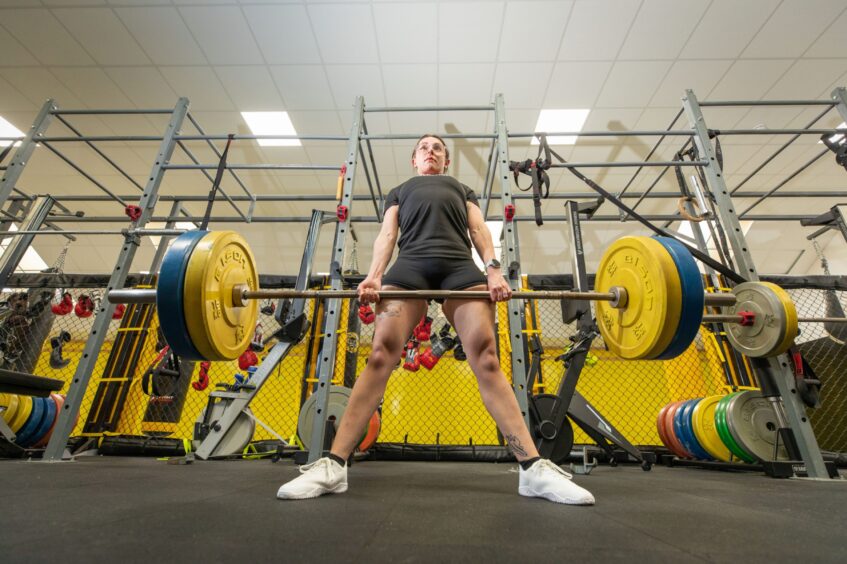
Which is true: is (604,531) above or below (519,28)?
below

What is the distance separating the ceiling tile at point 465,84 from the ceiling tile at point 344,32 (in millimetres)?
613

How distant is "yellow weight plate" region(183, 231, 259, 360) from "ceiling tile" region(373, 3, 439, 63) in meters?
2.40

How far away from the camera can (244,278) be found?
1314 mm

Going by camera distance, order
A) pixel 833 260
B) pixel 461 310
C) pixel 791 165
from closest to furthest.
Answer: pixel 461 310, pixel 791 165, pixel 833 260

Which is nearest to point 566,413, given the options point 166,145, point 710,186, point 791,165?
point 710,186

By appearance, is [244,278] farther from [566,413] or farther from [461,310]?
[566,413]

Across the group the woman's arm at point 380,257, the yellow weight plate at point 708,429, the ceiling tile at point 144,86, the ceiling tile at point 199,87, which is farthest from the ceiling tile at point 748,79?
the ceiling tile at point 144,86

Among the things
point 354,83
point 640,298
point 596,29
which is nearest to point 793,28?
point 596,29

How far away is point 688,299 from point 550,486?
65cm

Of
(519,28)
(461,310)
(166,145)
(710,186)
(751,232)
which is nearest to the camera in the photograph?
(461,310)

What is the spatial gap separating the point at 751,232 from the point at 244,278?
6155 millimetres

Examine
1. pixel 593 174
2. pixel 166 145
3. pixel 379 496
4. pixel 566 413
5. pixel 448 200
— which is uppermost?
pixel 593 174

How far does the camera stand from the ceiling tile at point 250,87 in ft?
10.7

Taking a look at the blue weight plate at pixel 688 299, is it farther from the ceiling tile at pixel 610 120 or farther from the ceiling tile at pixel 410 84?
the ceiling tile at pixel 610 120
